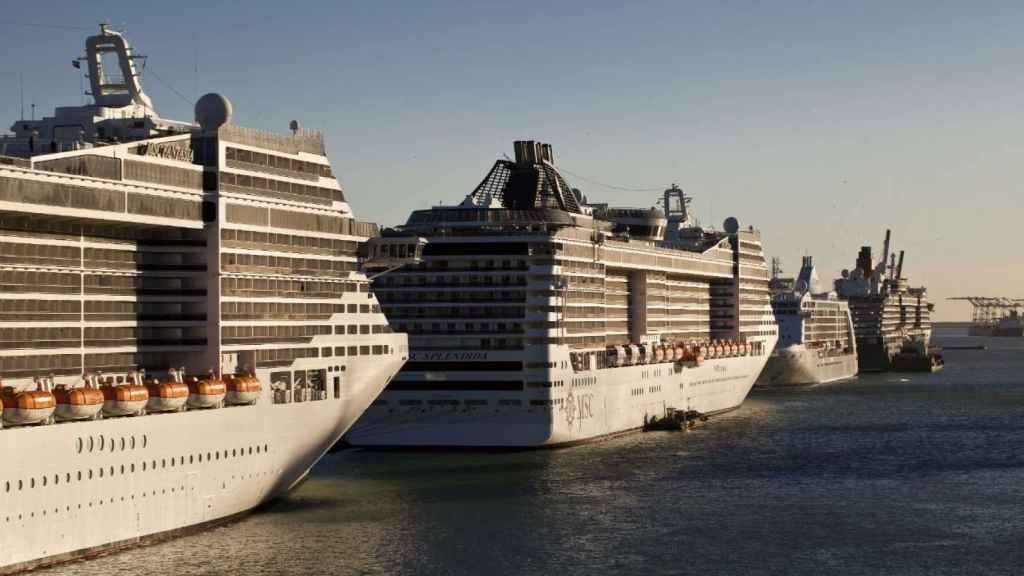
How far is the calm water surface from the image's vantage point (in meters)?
55.7

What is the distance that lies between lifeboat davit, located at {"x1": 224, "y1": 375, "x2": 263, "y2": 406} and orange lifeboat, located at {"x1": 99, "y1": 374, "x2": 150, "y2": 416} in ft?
15.9

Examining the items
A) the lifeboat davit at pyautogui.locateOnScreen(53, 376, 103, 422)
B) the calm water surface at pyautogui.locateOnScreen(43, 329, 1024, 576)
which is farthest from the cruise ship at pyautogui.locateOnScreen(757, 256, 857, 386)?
the lifeboat davit at pyautogui.locateOnScreen(53, 376, 103, 422)

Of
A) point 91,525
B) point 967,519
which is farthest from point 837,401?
point 91,525

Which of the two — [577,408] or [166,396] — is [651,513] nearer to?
[166,396]

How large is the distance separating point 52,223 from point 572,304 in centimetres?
4700

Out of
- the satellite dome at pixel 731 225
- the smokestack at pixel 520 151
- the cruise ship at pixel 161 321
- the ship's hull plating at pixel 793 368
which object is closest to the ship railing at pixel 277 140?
the cruise ship at pixel 161 321

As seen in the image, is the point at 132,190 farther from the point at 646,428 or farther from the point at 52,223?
the point at 646,428

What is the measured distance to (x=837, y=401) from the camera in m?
146

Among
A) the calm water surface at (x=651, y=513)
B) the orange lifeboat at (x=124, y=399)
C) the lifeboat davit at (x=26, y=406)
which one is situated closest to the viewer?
the lifeboat davit at (x=26, y=406)

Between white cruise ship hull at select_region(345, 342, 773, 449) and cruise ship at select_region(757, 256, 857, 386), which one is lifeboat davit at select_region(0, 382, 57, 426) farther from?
cruise ship at select_region(757, 256, 857, 386)

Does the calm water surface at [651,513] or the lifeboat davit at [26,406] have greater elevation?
the lifeboat davit at [26,406]

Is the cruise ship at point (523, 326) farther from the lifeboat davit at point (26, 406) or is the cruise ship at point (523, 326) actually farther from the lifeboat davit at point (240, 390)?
the lifeboat davit at point (26, 406)

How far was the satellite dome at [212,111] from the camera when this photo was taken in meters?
61.2

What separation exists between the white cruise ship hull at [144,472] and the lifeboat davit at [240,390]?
33cm
